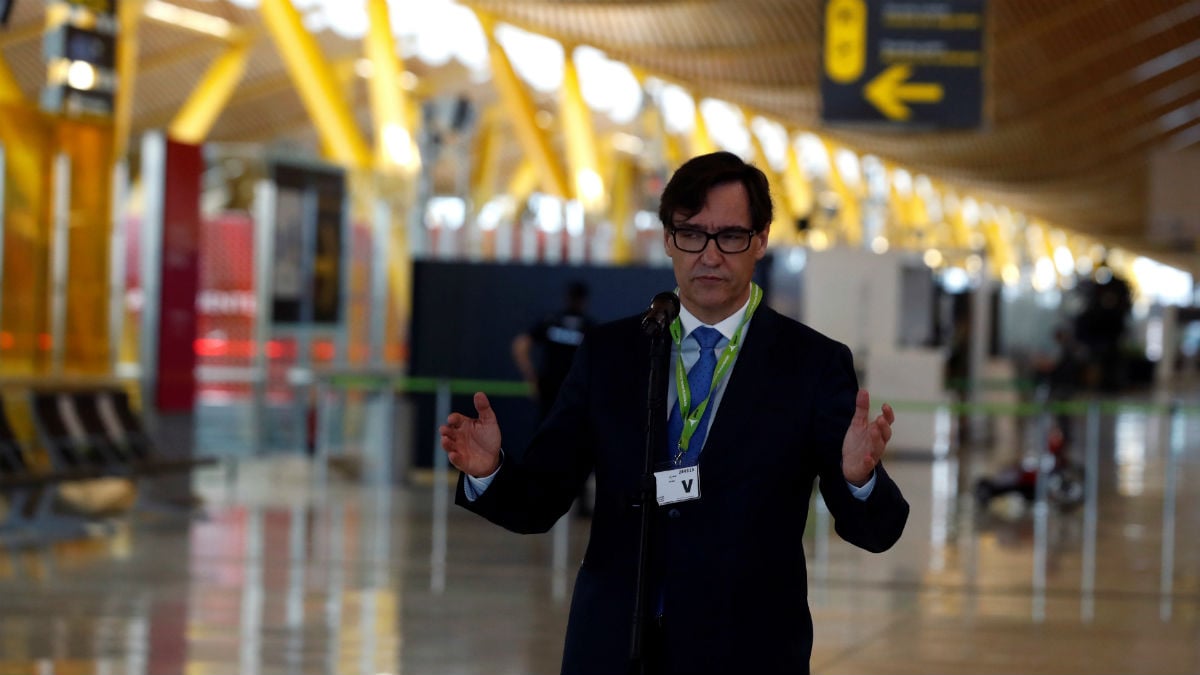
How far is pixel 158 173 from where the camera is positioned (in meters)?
16.2

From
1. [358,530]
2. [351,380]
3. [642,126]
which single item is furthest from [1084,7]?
[358,530]

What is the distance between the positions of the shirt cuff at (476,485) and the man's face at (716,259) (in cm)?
49

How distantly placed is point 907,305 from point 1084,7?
1288 cm

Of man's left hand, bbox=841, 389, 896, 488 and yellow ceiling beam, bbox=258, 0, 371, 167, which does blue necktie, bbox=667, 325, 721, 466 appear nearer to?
man's left hand, bbox=841, 389, 896, 488

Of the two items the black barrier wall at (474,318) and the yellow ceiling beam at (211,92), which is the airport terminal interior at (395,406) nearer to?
the black barrier wall at (474,318)

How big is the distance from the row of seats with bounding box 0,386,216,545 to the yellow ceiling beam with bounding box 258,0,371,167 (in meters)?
17.8

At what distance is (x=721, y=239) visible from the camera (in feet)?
11.1

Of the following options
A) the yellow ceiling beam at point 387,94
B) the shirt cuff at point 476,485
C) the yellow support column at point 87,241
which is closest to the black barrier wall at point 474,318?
the yellow support column at point 87,241

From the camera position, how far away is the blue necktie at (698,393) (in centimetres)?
338

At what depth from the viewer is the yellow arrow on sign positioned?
1502 cm

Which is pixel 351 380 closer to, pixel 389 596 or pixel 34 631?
pixel 389 596

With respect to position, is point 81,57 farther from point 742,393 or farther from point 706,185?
point 742,393

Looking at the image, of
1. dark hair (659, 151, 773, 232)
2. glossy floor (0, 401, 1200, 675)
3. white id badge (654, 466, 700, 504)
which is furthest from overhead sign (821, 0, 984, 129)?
white id badge (654, 466, 700, 504)

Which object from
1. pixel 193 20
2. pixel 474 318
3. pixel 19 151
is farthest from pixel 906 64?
pixel 193 20
